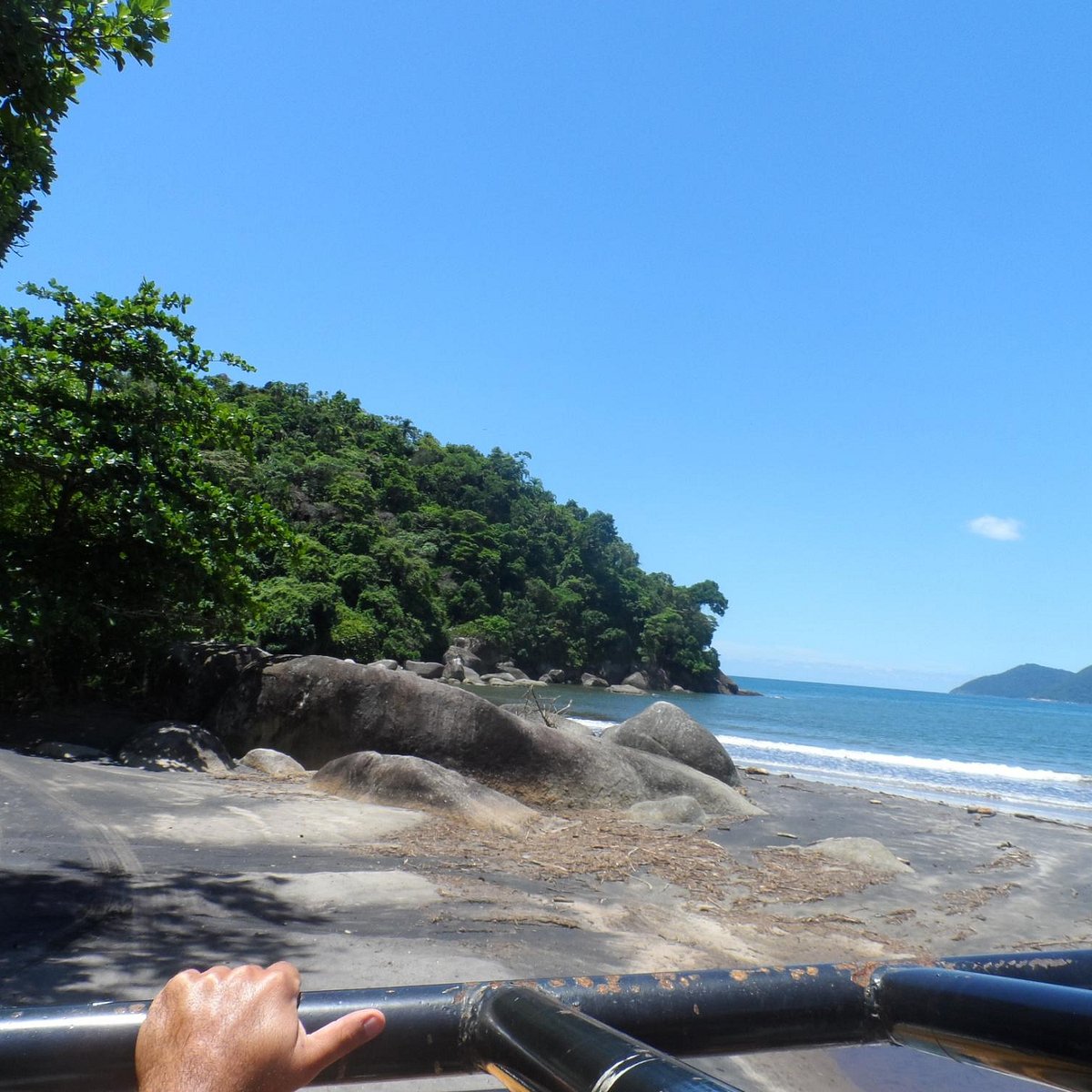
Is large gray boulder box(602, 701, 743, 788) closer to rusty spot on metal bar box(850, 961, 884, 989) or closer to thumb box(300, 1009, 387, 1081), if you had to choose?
rusty spot on metal bar box(850, 961, 884, 989)

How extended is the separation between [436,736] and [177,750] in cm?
372

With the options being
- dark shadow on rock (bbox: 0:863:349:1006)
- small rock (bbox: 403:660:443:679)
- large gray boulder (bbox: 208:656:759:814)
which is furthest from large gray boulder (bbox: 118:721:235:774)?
small rock (bbox: 403:660:443:679)

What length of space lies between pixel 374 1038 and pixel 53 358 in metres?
15.1

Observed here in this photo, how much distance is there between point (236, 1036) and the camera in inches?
40.3

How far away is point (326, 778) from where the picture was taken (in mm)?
12727

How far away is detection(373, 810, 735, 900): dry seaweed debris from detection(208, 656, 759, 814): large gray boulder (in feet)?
7.31

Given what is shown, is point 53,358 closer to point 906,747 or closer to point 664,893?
point 664,893

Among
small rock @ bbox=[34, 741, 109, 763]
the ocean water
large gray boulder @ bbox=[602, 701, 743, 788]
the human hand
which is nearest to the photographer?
the human hand

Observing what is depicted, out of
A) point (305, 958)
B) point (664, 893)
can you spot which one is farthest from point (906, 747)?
point (305, 958)

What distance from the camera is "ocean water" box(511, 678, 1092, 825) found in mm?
26719

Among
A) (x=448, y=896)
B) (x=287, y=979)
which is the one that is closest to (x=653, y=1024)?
(x=287, y=979)

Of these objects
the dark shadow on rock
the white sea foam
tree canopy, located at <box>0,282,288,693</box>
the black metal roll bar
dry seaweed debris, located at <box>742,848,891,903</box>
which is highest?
tree canopy, located at <box>0,282,288,693</box>

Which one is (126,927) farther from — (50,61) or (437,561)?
(437,561)

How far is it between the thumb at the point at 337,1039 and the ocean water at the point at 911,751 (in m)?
24.0
